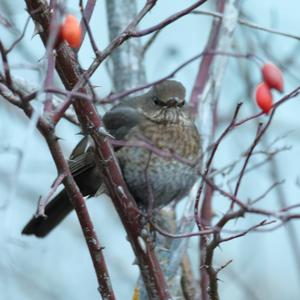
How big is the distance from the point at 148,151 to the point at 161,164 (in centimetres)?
12

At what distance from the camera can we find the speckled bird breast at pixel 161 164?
4.19 m

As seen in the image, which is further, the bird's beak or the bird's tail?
the bird's tail

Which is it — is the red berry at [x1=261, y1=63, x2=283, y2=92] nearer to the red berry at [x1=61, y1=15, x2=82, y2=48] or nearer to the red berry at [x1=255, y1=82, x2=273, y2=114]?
the red berry at [x1=255, y1=82, x2=273, y2=114]

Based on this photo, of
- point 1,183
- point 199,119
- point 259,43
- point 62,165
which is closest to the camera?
point 62,165

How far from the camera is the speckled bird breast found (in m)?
4.19

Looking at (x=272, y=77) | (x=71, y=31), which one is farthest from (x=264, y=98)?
(x=71, y=31)

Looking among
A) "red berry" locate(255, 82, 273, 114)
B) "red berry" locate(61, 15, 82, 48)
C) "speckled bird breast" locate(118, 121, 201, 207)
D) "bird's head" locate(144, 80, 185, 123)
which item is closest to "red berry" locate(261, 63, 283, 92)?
"red berry" locate(255, 82, 273, 114)

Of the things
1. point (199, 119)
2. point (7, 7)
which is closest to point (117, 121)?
point (199, 119)

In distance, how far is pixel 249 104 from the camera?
237 inches

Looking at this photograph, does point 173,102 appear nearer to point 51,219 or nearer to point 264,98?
point 51,219

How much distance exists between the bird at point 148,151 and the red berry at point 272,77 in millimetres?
1716

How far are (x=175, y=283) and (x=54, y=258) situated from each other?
269 cm

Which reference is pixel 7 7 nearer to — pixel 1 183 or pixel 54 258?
pixel 1 183

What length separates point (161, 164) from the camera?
4.29 meters
